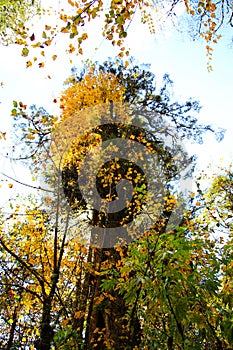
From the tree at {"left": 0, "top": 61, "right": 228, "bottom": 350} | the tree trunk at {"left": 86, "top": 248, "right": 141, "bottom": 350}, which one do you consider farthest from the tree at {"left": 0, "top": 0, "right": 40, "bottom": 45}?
the tree trunk at {"left": 86, "top": 248, "right": 141, "bottom": 350}

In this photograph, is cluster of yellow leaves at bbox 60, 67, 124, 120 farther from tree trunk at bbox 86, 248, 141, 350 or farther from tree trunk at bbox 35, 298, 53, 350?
tree trunk at bbox 35, 298, 53, 350

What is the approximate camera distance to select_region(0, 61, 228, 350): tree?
86.6 inches

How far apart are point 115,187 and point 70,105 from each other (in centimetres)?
237

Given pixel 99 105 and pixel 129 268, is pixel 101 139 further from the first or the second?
pixel 129 268

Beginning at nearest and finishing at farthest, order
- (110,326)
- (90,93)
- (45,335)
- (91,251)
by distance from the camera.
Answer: (45,335)
(110,326)
(91,251)
(90,93)

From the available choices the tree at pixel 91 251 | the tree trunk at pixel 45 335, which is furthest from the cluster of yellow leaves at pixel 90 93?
the tree trunk at pixel 45 335

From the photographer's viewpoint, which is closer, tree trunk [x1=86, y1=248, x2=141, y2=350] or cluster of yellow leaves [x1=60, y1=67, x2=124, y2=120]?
tree trunk [x1=86, y1=248, x2=141, y2=350]

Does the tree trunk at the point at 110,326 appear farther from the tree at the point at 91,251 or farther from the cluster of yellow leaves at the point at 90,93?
the cluster of yellow leaves at the point at 90,93

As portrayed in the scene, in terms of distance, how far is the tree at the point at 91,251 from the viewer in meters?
2.20

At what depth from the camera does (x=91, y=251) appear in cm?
621

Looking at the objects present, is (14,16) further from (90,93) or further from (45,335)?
(45,335)

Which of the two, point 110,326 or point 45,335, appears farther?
point 110,326

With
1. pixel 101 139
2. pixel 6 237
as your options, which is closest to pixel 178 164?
pixel 101 139

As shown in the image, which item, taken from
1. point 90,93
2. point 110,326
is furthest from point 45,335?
point 90,93
